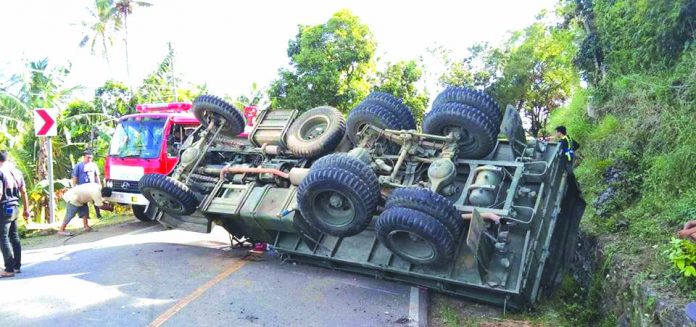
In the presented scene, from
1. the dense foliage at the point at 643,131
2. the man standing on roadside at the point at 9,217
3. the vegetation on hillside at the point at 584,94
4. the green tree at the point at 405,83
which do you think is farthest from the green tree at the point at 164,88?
the dense foliage at the point at 643,131

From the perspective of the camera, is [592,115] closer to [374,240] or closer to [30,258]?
[374,240]

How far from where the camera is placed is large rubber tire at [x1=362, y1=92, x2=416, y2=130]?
22.0ft

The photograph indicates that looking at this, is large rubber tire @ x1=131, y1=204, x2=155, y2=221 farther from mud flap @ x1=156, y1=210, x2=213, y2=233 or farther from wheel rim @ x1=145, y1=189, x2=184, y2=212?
wheel rim @ x1=145, y1=189, x2=184, y2=212

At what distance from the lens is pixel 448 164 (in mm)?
5754

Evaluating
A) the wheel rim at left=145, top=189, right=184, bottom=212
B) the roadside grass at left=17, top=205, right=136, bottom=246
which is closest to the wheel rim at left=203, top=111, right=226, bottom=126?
the wheel rim at left=145, top=189, right=184, bottom=212

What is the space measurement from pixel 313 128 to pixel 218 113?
1.55m

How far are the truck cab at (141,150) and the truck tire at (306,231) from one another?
4.36 m

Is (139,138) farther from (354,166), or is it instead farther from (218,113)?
(354,166)

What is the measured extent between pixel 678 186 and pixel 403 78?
17.5 metres

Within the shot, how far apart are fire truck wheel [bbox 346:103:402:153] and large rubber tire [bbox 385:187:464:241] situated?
69.2 inches

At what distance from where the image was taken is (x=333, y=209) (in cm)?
578

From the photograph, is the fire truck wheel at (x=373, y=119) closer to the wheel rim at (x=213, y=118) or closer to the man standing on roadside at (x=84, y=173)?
the wheel rim at (x=213, y=118)

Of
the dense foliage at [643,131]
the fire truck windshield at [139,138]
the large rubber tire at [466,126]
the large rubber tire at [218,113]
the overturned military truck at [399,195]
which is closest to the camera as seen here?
the overturned military truck at [399,195]

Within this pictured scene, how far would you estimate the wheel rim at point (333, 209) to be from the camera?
5605mm
